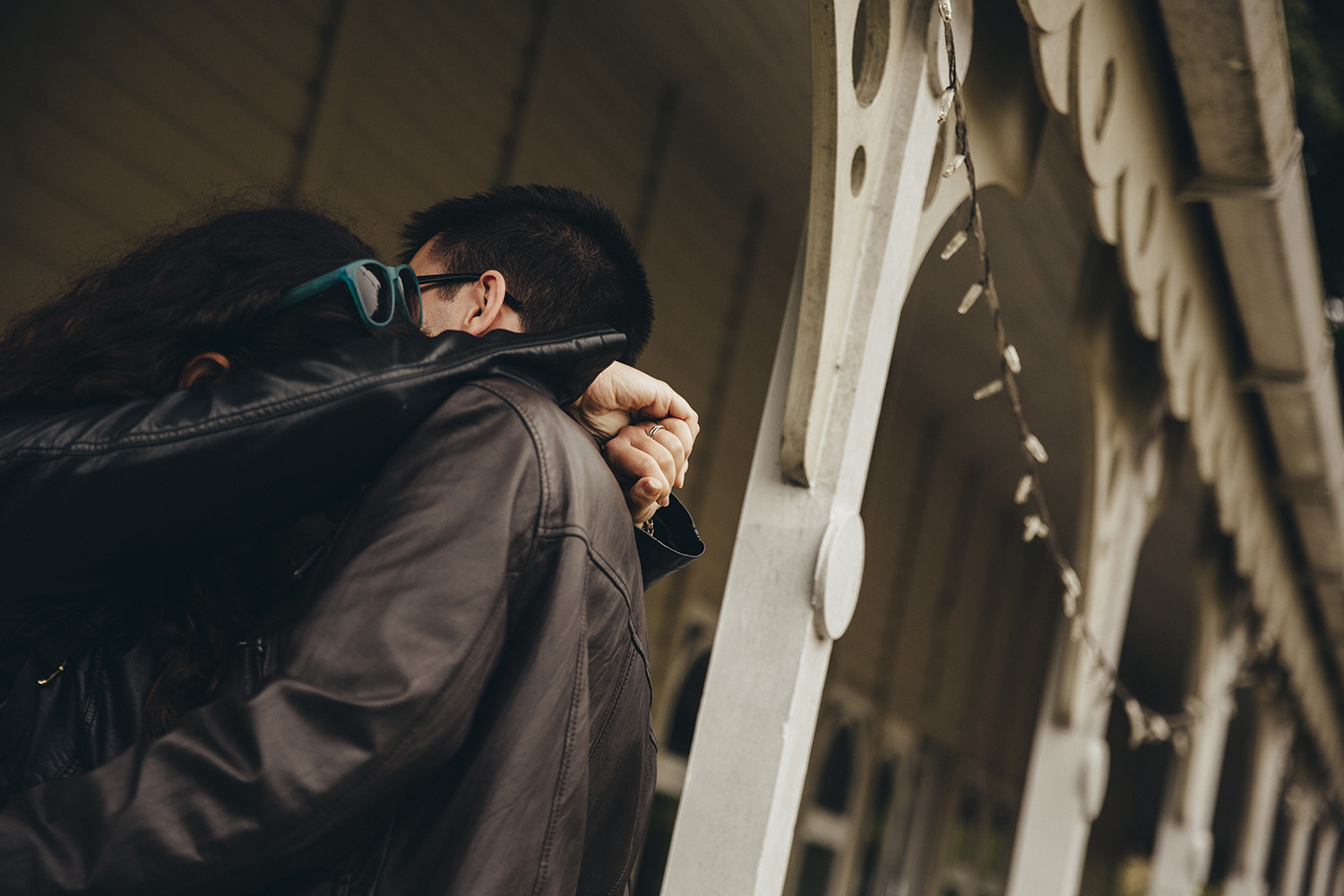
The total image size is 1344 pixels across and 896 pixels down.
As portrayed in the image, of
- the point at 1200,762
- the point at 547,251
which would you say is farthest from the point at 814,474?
the point at 1200,762

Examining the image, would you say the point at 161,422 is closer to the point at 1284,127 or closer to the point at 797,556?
the point at 797,556

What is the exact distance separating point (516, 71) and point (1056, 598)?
747cm

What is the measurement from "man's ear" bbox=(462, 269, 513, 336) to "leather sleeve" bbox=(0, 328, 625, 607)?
25cm

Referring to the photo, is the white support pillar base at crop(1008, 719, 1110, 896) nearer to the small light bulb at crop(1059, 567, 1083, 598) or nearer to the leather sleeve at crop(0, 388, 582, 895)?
the small light bulb at crop(1059, 567, 1083, 598)

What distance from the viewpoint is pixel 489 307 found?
4.36 feet

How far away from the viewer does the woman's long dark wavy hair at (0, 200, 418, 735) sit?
1.08m

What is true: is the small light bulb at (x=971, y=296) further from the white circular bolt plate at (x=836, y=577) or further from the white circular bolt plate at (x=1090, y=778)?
the white circular bolt plate at (x=1090, y=778)

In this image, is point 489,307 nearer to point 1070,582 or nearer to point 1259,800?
point 1070,582

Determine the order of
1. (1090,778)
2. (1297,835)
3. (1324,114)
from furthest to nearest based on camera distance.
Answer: (1297,835), (1324,114), (1090,778)

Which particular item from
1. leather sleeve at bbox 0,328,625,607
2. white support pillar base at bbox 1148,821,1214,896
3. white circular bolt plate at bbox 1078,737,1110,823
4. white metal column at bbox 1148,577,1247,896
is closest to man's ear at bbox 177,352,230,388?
leather sleeve at bbox 0,328,625,607

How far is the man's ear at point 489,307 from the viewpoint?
4.35 feet

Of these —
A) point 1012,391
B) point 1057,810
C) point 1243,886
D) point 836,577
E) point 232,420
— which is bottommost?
point 1243,886

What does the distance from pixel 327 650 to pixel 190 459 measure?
0.69 feet

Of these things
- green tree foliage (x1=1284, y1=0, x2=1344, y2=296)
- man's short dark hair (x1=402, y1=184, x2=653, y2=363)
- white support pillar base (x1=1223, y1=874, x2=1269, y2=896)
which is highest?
green tree foliage (x1=1284, y1=0, x2=1344, y2=296)
